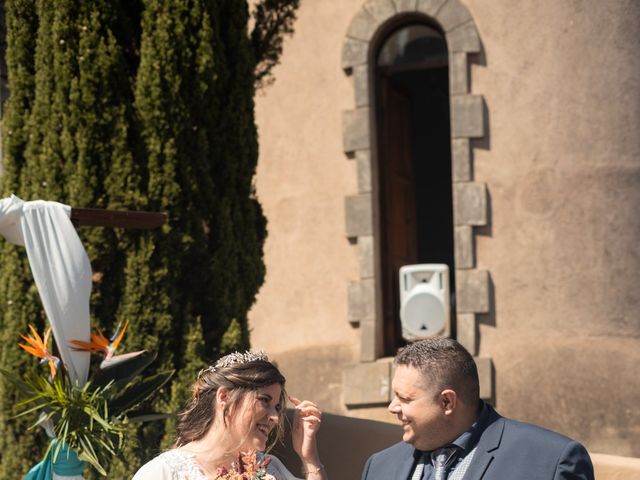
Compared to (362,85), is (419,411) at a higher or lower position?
lower

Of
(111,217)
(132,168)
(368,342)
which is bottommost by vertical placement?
(368,342)

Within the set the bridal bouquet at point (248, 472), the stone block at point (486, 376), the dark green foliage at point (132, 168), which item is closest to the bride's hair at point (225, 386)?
the bridal bouquet at point (248, 472)

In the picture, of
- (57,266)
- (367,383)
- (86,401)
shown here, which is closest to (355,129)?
(367,383)

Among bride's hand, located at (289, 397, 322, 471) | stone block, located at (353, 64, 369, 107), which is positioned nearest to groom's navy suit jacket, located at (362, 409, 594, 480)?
bride's hand, located at (289, 397, 322, 471)

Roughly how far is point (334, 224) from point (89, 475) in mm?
4886

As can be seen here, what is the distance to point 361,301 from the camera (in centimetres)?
1071

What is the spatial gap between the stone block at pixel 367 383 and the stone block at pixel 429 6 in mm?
3231

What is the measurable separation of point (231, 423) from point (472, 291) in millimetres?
5710

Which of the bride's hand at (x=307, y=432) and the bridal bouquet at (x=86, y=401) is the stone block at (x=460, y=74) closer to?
the bridal bouquet at (x=86, y=401)

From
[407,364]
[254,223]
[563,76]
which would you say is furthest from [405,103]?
[407,364]

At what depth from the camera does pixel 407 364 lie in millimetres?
4684

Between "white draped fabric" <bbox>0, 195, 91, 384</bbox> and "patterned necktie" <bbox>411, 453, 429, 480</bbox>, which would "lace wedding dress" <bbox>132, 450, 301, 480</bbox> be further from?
"white draped fabric" <bbox>0, 195, 91, 384</bbox>

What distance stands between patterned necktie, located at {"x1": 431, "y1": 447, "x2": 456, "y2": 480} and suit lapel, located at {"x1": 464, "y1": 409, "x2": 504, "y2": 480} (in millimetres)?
115

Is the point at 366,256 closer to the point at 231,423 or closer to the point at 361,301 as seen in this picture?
the point at 361,301
